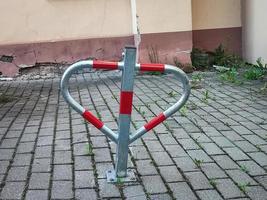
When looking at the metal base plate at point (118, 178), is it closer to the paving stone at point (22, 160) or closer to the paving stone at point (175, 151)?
the paving stone at point (175, 151)

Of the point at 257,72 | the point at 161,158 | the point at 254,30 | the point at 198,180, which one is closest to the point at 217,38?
the point at 254,30

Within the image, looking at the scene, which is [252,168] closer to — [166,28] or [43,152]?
[43,152]

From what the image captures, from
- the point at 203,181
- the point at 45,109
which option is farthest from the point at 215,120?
the point at 45,109

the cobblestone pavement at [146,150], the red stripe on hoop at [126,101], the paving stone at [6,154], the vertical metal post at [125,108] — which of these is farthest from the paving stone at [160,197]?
the paving stone at [6,154]

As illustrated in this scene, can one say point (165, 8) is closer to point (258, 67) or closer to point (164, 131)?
point (258, 67)

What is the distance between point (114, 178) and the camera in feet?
11.4

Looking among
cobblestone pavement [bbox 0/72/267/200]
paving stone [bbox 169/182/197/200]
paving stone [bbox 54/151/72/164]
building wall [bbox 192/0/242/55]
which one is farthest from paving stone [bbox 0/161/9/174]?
building wall [bbox 192/0/242/55]

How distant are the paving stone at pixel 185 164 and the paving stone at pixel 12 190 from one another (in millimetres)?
1296

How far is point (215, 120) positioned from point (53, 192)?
2.45 meters

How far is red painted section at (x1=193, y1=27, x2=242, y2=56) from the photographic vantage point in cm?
936

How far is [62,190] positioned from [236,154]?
1611mm

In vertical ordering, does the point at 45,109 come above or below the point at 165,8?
below

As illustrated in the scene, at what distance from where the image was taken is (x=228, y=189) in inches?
129

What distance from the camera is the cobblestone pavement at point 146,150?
10.9 feet
